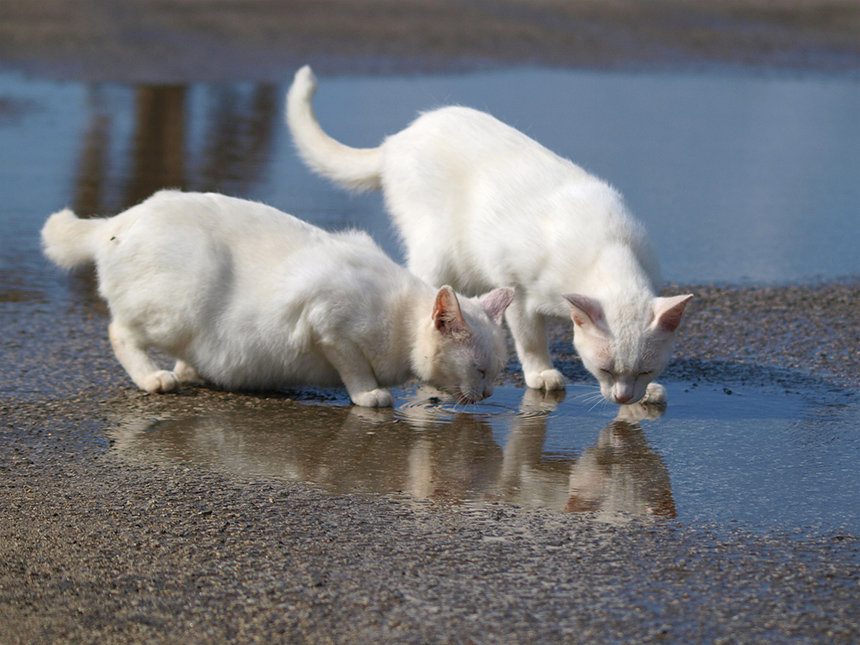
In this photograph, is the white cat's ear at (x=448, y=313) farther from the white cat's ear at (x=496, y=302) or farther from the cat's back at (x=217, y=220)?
the cat's back at (x=217, y=220)

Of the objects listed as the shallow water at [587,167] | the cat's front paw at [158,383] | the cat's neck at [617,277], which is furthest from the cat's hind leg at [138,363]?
the cat's neck at [617,277]

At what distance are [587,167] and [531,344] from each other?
4653 mm

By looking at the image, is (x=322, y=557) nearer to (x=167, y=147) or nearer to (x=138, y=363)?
(x=138, y=363)

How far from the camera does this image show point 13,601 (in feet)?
8.83

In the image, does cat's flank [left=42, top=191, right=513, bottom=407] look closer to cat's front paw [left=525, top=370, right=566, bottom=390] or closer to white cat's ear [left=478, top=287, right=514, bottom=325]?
white cat's ear [left=478, top=287, right=514, bottom=325]

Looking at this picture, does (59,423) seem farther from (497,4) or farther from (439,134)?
(497,4)

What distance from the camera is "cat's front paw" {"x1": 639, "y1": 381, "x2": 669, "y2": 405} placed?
4.60m

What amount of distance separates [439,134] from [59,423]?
244 centimetres

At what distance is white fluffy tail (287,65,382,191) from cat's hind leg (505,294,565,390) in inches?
51.1

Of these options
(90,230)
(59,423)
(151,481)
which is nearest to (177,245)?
(90,230)

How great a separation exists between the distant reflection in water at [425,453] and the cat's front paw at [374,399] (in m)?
0.04

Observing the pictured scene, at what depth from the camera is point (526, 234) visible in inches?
193

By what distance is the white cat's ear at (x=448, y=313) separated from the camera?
4.18 m

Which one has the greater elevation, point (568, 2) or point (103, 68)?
point (568, 2)
